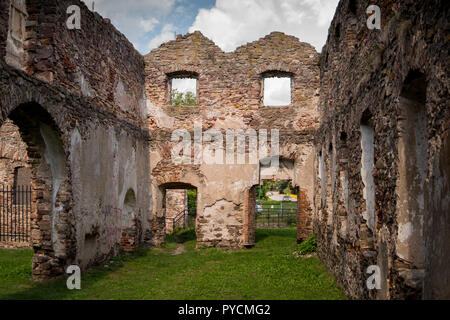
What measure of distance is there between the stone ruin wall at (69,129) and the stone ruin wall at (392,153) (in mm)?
4838

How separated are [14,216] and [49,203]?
18.1 ft

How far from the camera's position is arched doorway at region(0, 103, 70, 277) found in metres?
6.84

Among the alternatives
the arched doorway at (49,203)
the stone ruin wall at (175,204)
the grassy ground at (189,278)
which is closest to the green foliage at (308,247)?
the grassy ground at (189,278)

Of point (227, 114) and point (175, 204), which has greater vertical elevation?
point (227, 114)

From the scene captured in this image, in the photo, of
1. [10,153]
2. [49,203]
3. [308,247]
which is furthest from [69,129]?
[308,247]

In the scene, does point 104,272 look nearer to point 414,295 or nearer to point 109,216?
point 109,216

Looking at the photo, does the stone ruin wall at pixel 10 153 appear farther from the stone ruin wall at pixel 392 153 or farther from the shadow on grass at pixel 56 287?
the stone ruin wall at pixel 392 153

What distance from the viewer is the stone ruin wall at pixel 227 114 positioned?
11.4 m

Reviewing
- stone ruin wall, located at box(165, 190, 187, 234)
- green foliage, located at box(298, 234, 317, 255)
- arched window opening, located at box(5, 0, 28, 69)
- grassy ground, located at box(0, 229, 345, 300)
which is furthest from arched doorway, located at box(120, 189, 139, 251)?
stone ruin wall, located at box(165, 190, 187, 234)

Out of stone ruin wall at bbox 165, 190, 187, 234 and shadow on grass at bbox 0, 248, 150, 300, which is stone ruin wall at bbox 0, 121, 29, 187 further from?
stone ruin wall at bbox 165, 190, 187, 234

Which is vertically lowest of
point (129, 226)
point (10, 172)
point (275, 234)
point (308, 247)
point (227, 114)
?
point (275, 234)

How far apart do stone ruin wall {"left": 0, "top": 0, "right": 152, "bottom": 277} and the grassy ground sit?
0.61 m

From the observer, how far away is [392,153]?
3.89 metres

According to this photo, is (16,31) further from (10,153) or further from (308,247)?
(308,247)
